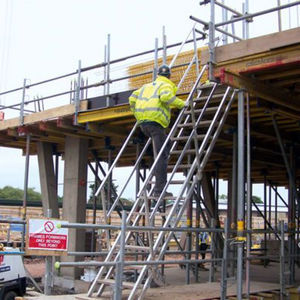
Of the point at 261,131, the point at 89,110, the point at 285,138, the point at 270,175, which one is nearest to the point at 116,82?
the point at 89,110

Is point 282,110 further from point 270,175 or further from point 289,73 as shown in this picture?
point 270,175

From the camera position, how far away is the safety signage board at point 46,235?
282 inches

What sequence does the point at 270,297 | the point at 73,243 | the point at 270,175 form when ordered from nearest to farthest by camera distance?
the point at 270,297 < the point at 73,243 < the point at 270,175

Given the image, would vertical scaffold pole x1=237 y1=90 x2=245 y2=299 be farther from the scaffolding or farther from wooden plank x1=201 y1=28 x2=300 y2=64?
wooden plank x1=201 y1=28 x2=300 y2=64

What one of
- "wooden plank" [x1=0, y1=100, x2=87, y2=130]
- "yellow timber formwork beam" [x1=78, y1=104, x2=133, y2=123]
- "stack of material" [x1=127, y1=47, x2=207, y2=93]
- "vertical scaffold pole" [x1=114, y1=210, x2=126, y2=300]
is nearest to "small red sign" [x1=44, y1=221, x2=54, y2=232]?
"vertical scaffold pole" [x1=114, y1=210, x2=126, y2=300]

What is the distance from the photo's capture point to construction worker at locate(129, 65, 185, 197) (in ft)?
29.5

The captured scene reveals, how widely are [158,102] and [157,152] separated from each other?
0.87m

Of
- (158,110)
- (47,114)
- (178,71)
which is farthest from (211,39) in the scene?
(47,114)

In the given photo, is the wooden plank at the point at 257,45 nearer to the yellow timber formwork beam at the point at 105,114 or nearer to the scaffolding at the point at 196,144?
the scaffolding at the point at 196,144

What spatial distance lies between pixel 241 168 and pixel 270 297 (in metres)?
2.54

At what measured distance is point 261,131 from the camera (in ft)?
45.3

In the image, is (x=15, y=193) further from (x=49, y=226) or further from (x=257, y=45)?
(x=49, y=226)

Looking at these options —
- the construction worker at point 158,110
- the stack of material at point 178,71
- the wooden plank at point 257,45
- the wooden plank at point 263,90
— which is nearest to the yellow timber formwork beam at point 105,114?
the stack of material at point 178,71

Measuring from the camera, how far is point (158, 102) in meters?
9.10
